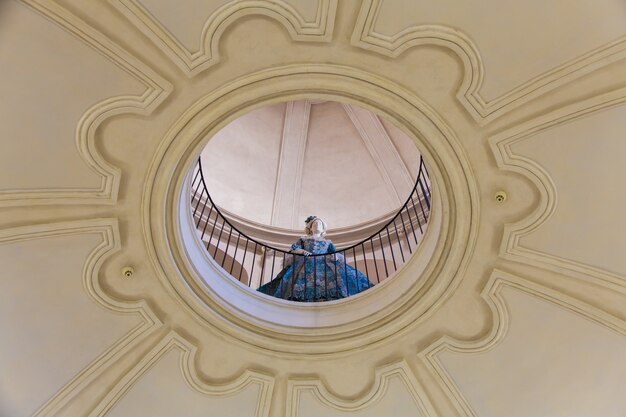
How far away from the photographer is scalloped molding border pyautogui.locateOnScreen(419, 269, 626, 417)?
202 inches

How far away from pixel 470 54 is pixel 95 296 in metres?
4.27

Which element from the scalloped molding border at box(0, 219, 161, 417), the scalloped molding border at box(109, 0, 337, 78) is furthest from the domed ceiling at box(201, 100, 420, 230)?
the scalloped molding border at box(109, 0, 337, 78)

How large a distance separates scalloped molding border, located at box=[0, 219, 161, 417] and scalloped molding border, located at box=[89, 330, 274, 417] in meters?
0.22

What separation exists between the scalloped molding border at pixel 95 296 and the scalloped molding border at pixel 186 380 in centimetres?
22

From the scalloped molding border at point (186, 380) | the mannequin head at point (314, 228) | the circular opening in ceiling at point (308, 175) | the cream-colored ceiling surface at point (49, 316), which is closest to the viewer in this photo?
the cream-colored ceiling surface at point (49, 316)

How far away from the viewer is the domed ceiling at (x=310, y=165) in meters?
13.7

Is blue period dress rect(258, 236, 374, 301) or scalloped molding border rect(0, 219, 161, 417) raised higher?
blue period dress rect(258, 236, 374, 301)

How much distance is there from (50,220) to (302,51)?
9.28ft

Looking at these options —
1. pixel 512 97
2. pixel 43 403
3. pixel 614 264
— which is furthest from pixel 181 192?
pixel 614 264

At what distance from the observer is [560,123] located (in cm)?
466

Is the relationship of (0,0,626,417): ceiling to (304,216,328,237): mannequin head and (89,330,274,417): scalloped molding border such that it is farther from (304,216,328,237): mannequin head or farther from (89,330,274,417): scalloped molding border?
(304,216,328,237): mannequin head

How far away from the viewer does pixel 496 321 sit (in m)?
5.54

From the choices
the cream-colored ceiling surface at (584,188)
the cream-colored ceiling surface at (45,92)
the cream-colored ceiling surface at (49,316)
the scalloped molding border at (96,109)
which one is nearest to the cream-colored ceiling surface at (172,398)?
the cream-colored ceiling surface at (49,316)

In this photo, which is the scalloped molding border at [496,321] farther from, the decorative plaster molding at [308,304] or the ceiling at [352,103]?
the decorative plaster molding at [308,304]
